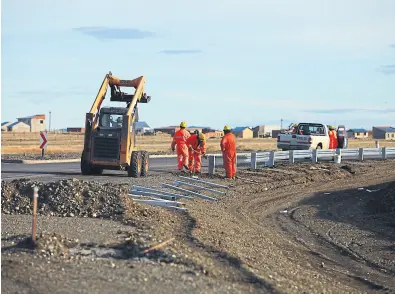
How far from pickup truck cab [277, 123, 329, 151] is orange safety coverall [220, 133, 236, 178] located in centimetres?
1432

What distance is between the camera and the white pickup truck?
39.7 metres

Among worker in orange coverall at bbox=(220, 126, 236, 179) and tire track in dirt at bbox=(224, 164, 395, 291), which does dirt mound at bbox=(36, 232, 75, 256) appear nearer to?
tire track in dirt at bbox=(224, 164, 395, 291)

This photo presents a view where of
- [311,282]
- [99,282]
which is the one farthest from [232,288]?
[311,282]

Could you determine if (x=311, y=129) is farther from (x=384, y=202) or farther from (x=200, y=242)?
(x=200, y=242)

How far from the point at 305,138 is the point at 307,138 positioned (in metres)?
0.15

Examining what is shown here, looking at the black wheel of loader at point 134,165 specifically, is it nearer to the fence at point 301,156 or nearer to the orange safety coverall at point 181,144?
the orange safety coverall at point 181,144

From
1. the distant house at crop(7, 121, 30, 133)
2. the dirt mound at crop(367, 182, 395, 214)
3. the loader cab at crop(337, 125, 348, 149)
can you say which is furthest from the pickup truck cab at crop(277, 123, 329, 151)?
the distant house at crop(7, 121, 30, 133)

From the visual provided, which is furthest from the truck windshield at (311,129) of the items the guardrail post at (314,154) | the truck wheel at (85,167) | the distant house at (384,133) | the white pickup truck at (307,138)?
the distant house at (384,133)

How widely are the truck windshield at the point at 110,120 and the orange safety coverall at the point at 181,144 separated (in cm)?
248

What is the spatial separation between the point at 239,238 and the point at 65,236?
4.13 meters

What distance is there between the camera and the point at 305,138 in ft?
130

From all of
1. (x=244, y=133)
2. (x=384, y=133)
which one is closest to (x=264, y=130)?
(x=244, y=133)

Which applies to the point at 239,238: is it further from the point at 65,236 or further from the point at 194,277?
the point at 194,277

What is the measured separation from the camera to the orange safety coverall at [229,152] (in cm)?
2547
